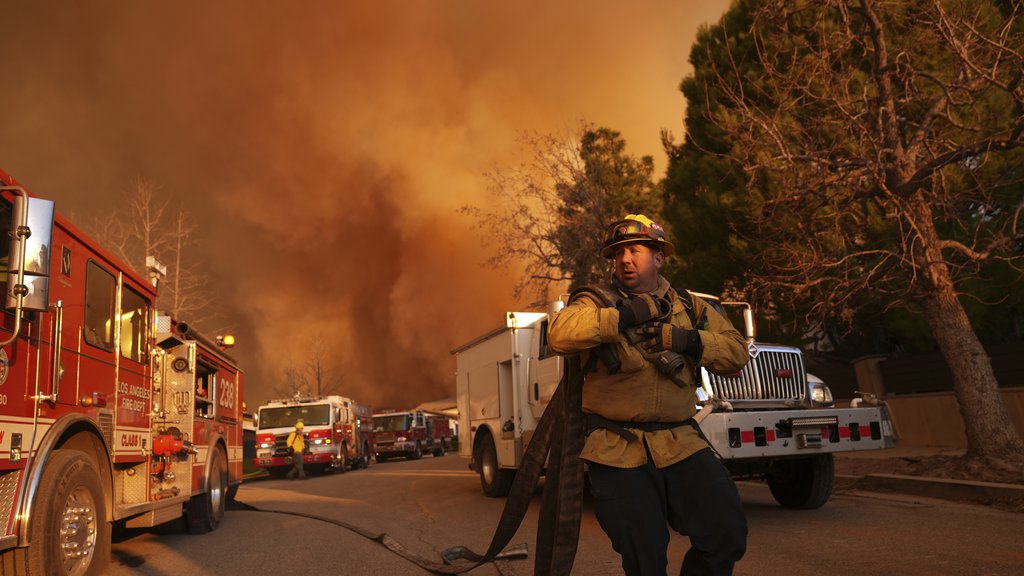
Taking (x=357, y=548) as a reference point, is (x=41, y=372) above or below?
above

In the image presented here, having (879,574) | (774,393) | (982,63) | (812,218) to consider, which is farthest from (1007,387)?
(879,574)

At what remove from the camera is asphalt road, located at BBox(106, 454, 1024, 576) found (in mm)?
5796

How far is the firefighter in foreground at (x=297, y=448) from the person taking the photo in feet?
74.2

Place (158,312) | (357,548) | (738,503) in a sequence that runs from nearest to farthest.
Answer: (738,503) < (357,548) < (158,312)

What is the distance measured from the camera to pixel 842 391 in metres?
20.0

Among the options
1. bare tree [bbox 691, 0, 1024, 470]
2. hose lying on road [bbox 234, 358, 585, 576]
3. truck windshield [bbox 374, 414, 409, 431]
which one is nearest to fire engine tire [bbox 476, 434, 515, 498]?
bare tree [bbox 691, 0, 1024, 470]

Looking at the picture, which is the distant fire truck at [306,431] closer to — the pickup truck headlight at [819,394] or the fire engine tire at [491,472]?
the fire engine tire at [491,472]

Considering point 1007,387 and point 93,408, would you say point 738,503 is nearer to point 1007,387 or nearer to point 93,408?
point 93,408

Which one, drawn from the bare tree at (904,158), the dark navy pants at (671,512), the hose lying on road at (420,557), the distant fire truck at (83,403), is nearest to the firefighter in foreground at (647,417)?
the dark navy pants at (671,512)

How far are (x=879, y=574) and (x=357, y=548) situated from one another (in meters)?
4.32

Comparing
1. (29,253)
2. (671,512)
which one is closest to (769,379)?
(671,512)

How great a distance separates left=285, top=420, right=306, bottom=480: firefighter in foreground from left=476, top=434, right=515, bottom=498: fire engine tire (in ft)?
36.9

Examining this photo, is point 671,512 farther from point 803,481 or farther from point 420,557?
point 803,481

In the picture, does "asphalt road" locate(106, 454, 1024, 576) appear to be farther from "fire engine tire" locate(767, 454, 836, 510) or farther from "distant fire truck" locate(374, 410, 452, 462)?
"distant fire truck" locate(374, 410, 452, 462)
